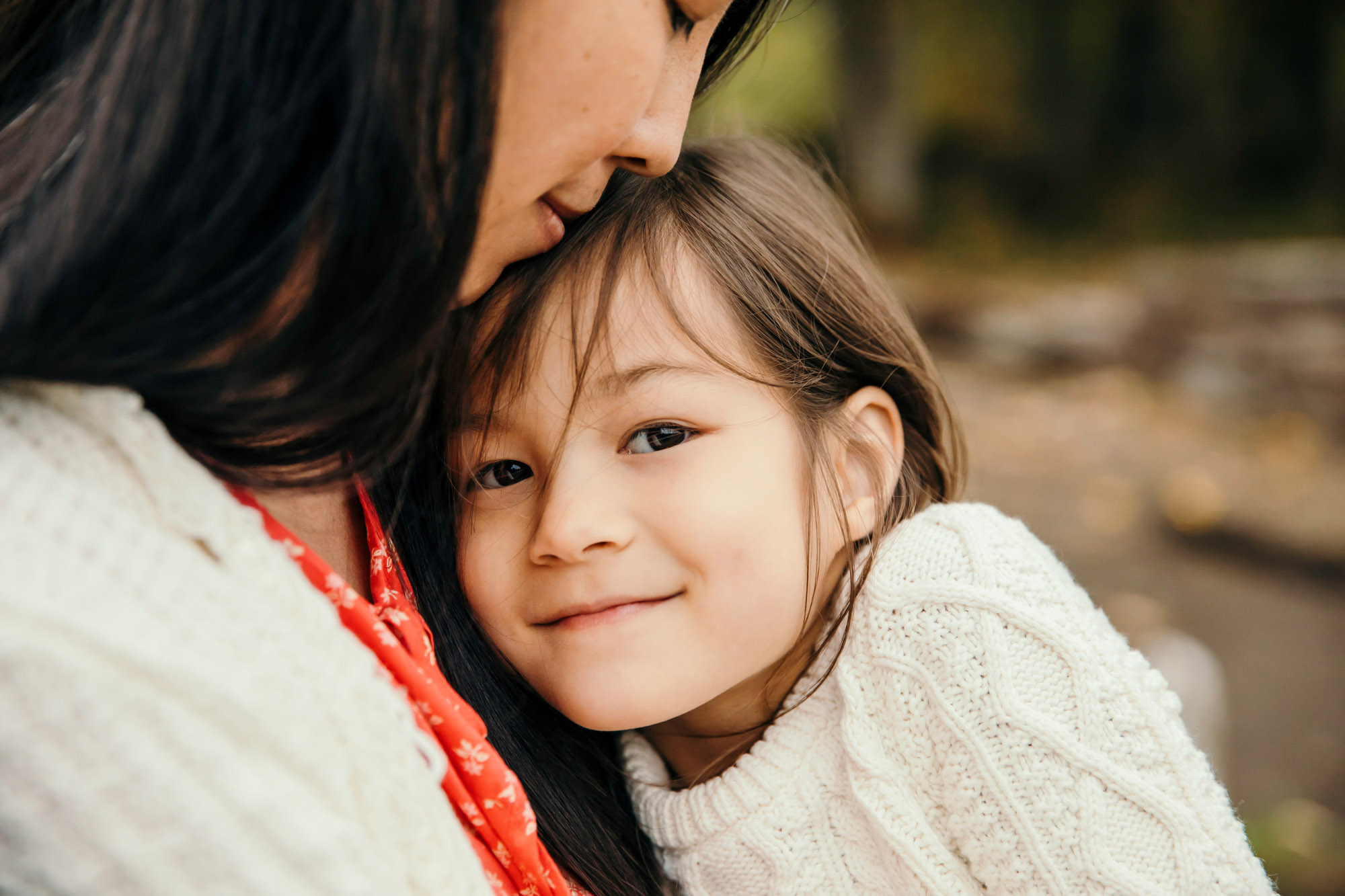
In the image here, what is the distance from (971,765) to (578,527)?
0.51 metres

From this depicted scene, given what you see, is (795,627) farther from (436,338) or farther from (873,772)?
(436,338)

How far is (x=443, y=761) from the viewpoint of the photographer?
31.9 inches

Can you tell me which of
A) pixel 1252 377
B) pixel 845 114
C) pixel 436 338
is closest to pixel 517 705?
pixel 436 338

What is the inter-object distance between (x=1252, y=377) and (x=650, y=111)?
5101 mm

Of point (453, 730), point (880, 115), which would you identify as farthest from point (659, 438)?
point (880, 115)

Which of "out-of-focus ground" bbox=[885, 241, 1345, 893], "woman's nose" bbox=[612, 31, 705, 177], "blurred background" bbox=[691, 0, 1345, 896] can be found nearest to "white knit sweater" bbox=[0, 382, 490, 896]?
"woman's nose" bbox=[612, 31, 705, 177]

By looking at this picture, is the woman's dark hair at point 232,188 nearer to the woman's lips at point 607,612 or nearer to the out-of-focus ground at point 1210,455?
the woman's lips at point 607,612

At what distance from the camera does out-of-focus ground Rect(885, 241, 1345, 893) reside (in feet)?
9.66

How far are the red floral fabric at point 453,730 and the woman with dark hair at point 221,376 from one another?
7 cm

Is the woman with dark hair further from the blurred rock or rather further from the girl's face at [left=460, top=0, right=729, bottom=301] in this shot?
the blurred rock

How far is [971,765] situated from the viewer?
3.50 feet

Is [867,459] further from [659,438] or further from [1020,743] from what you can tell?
[1020,743]

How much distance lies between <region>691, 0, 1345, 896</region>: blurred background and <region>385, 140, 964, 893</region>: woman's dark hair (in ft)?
1.03

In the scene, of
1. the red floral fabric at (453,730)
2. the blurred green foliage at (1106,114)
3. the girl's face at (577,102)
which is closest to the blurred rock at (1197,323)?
the blurred green foliage at (1106,114)
